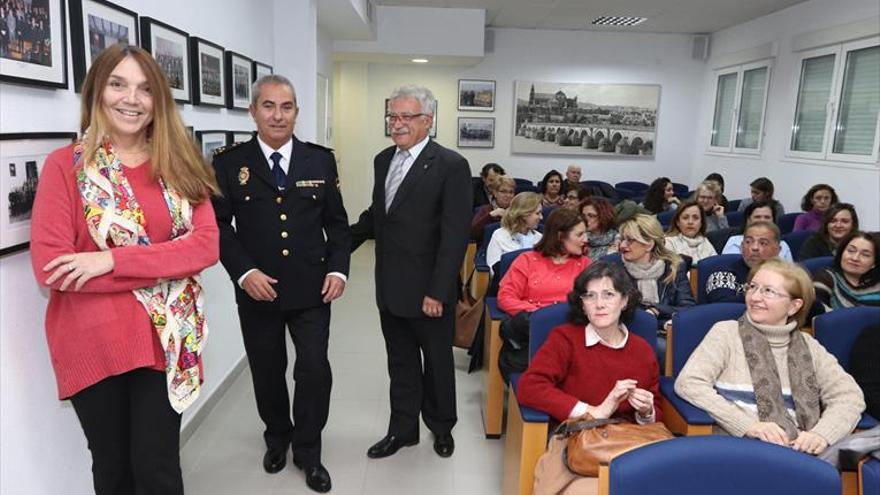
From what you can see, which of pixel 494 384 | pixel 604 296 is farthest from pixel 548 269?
pixel 604 296

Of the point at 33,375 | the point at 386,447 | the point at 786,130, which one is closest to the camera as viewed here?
the point at 33,375

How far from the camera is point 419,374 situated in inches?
114

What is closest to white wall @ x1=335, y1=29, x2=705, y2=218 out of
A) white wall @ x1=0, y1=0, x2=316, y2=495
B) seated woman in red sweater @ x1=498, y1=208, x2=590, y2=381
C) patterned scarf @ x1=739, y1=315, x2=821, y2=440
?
seated woman in red sweater @ x1=498, y1=208, x2=590, y2=381

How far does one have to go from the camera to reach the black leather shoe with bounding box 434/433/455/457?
291 cm

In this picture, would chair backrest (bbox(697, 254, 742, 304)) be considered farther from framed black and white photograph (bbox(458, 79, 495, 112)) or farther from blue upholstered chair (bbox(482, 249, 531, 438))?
framed black and white photograph (bbox(458, 79, 495, 112))

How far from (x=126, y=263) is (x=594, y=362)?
151 centimetres

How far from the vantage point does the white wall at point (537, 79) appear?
8938mm

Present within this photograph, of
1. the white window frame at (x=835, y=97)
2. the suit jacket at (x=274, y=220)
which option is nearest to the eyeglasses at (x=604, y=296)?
the suit jacket at (x=274, y=220)

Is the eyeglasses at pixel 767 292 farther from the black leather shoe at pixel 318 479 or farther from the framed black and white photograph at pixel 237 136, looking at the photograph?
the framed black and white photograph at pixel 237 136

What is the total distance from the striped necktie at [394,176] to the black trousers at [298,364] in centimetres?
53

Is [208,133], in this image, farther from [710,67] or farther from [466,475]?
[710,67]

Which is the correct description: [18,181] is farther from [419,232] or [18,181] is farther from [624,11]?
[624,11]

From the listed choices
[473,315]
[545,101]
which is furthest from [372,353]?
[545,101]

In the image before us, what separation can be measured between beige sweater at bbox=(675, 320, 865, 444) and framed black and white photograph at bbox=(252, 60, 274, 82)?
3029 mm
